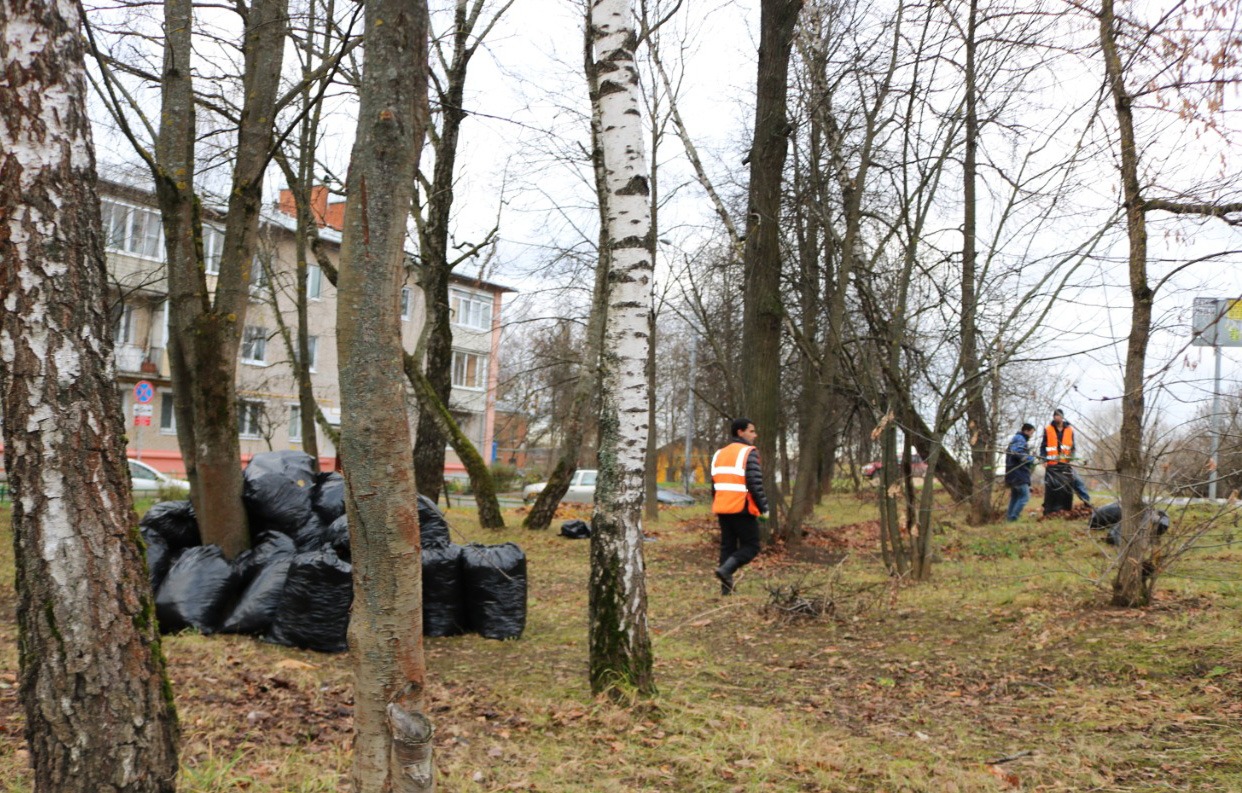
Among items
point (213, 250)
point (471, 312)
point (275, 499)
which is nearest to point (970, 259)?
point (275, 499)

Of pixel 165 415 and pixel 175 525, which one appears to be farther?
pixel 165 415

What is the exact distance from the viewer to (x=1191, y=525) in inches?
274

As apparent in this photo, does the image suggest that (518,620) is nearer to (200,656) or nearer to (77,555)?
(200,656)

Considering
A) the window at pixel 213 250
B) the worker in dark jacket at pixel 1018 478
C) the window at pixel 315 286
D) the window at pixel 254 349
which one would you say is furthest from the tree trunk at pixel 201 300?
the window at pixel 315 286

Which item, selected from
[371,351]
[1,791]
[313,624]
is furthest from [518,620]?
[371,351]

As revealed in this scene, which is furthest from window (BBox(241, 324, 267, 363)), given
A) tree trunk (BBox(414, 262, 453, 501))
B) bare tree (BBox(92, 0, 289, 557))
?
bare tree (BBox(92, 0, 289, 557))

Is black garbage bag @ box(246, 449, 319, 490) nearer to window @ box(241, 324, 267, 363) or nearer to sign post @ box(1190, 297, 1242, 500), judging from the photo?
sign post @ box(1190, 297, 1242, 500)

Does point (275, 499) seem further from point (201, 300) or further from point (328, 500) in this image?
point (201, 300)

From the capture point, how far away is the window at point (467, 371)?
165ft

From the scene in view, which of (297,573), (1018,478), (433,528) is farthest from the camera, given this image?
(1018,478)

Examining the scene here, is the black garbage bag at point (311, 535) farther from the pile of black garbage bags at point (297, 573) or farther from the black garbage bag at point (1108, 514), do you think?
the black garbage bag at point (1108, 514)

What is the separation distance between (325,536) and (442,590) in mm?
923

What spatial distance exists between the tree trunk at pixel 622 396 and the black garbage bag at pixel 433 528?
2270 millimetres

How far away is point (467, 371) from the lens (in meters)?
51.2
